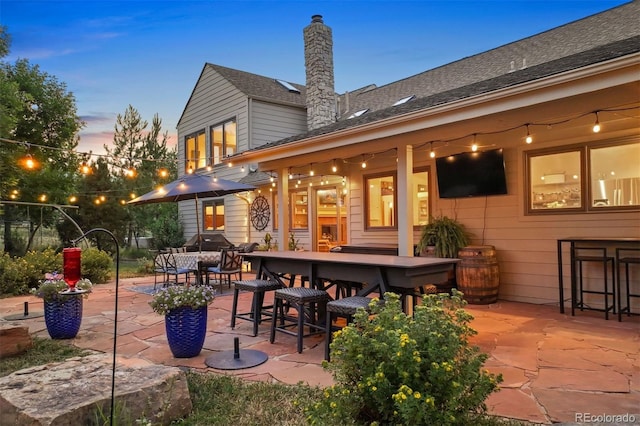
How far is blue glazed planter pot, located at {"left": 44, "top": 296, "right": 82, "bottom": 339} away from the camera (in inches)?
187

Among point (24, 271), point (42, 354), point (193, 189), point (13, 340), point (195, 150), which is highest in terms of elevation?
point (195, 150)

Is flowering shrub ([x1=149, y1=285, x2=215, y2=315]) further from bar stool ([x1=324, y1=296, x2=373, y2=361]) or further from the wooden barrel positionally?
the wooden barrel

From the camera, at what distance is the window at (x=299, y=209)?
35.0ft

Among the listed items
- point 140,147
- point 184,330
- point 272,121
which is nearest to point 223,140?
point 272,121

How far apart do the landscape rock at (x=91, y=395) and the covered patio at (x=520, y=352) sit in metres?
0.27

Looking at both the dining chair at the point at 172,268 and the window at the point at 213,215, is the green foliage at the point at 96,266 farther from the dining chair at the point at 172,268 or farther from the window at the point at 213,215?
the window at the point at 213,215

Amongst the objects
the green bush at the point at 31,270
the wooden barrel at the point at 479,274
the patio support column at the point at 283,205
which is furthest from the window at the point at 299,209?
the wooden barrel at the point at 479,274

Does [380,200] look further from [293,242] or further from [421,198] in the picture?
[293,242]

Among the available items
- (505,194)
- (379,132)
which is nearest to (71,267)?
(379,132)

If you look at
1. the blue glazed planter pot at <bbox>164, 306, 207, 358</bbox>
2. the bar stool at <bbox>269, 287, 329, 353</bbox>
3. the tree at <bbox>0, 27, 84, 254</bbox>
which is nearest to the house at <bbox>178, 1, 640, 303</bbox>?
the bar stool at <bbox>269, 287, 329, 353</bbox>

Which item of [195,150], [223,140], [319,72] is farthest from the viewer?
[195,150]

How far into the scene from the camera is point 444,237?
6332mm

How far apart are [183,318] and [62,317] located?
1910 millimetres

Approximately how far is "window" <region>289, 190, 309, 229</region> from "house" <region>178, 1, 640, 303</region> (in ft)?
0.09
